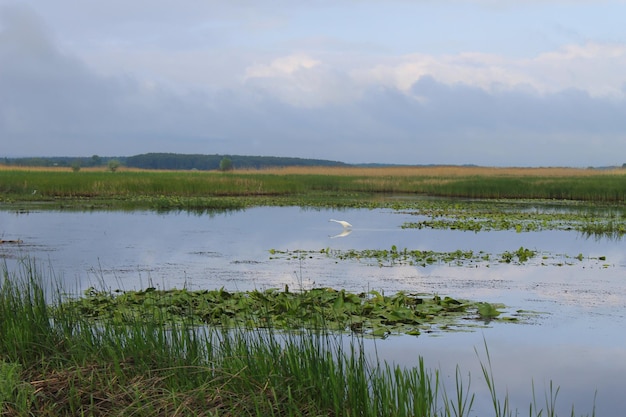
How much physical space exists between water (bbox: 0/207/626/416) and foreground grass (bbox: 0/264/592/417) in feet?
2.82

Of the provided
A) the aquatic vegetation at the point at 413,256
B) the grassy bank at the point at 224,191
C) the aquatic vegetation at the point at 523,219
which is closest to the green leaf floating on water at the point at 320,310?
the aquatic vegetation at the point at 413,256

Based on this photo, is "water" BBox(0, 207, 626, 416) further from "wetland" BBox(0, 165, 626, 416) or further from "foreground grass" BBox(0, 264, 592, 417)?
"foreground grass" BBox(0, 264, 592, 417)

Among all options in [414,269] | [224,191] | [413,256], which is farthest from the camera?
[224,191]

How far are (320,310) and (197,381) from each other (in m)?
2.95

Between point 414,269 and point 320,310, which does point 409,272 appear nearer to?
point 414,269

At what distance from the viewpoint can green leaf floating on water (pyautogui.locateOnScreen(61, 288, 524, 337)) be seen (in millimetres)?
8203

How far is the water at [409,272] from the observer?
7266 mm

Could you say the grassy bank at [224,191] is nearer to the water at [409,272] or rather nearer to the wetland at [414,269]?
the wetland at [414,269]

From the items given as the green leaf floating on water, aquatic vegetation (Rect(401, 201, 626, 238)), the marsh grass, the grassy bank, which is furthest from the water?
the marsh grass

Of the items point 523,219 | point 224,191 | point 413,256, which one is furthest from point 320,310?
point 224,191

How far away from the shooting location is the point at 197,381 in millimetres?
5215

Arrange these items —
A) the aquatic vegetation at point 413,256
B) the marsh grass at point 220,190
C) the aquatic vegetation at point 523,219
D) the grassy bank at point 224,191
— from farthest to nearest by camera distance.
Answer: the marsh grass at point 220,190 < the grassy bank at point 224,191 < the aquatic vegetation at point 523,219 < the aquatic vegetation at point 413,256

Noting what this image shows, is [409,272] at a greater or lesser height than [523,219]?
lesser

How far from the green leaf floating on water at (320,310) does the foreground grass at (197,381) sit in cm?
214
